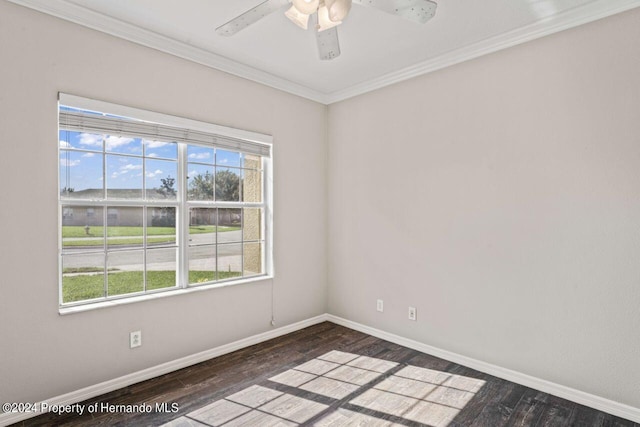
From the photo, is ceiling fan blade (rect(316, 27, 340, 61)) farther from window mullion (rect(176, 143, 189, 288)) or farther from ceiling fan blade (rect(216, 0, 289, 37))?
window mullion (rect(176, 143, 189, 288))

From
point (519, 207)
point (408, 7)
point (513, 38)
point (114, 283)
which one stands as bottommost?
point (114, 283)

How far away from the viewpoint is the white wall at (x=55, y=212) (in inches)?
86.4

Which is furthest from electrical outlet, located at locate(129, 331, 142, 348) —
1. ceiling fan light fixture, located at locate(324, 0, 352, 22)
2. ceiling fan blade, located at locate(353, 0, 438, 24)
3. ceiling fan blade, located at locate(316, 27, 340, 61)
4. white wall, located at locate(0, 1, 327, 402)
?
ceiling fan blade, located at locate(353, 0, 438, 24)

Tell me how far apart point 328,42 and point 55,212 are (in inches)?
84.2

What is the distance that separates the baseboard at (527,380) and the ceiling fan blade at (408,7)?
2673mm

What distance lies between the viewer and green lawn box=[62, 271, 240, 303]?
100 inches

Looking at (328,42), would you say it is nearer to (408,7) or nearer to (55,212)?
(408,7)

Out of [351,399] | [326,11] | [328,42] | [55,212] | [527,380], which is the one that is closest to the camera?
[326,11]

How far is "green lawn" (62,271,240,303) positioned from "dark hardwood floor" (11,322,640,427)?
0.73 m

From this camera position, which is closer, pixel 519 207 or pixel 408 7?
pixel 408 7

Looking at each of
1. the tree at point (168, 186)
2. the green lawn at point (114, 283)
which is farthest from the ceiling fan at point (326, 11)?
the green lawn at point (114, 283)

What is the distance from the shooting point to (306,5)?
1633 millimetres

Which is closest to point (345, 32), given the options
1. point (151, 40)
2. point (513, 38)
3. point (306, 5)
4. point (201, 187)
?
point (306, 5)

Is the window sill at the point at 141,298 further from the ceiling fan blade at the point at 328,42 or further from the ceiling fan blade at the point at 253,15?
the ceiling fan blade at the point at 328,42
